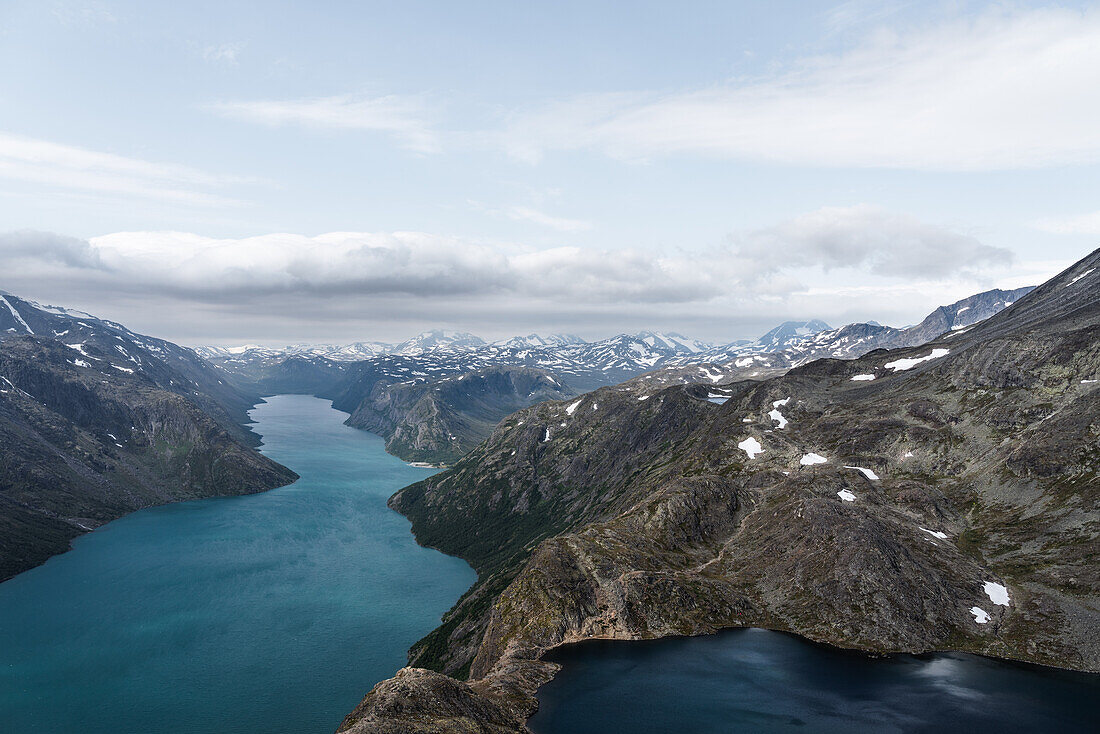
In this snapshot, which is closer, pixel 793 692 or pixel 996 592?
pixel 793 692

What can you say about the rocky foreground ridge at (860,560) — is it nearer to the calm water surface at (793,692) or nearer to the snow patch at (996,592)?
the snow patch at (996,592)

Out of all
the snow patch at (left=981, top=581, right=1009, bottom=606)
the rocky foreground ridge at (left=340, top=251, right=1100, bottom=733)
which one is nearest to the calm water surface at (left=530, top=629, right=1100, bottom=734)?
the rocky foreground ridge at (left=340, top=251, right=1100, bottom=733)

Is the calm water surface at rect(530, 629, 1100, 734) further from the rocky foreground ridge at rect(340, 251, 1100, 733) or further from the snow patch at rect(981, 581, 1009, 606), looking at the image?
the snow patch at rect(981, 581, 1009, 606)

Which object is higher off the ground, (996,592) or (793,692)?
(996,592)

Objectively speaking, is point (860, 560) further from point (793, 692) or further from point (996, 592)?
point (793, 692)

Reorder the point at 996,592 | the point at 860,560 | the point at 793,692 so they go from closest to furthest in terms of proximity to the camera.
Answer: the point at 793,692 → the point at 996,592 → the point at 860,560

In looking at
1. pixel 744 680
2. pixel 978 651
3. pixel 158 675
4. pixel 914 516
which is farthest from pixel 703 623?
pixel 158 675

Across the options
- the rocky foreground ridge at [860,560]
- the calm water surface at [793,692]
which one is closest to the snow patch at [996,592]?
the rocky foreground ridge at [860,560]

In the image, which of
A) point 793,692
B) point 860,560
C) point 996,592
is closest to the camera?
point 793,692

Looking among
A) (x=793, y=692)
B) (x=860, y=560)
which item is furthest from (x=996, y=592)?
(x=793, y=692)
